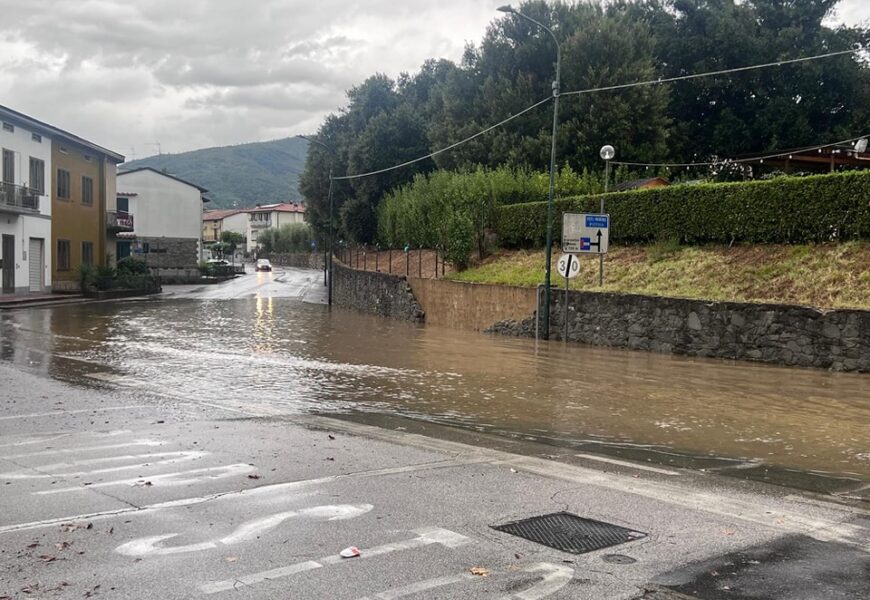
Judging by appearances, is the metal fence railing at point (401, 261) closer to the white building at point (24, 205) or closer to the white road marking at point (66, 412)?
the white building at point (24, 205)

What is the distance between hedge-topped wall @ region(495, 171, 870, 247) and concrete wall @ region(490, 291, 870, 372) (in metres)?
3.63

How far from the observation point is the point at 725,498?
21.6 feet

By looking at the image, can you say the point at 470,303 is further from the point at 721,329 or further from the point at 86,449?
the point at 86,449

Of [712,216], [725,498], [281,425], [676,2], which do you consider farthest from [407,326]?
[676,2]

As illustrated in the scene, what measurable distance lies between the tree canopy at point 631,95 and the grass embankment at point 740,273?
1523 centimetres

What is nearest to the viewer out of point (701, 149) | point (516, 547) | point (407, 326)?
point (516, 547)

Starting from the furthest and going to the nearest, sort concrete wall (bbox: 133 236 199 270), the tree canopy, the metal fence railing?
1. concrete wall (bbox: 133 236 199 270)
2. the tree canopy
3. the metal fence railing

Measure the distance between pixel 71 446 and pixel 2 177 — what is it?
32.5m

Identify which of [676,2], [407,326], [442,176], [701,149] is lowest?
[407,326]

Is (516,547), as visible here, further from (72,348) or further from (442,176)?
(442,176)

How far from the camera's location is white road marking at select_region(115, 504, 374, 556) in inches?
196

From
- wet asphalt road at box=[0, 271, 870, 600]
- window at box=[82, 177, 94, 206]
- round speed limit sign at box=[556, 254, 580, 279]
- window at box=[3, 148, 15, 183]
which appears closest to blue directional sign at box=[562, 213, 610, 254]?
round speed limit sign at box=[556, 254, 580, 279]

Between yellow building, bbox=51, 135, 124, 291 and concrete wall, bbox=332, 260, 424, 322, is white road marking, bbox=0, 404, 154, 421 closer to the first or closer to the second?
concrete wall, bbox=332, 260, 424, 322

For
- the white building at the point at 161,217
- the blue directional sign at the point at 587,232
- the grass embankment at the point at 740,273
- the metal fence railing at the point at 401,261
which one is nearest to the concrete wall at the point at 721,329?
the grass embankment at the point at 740,273
